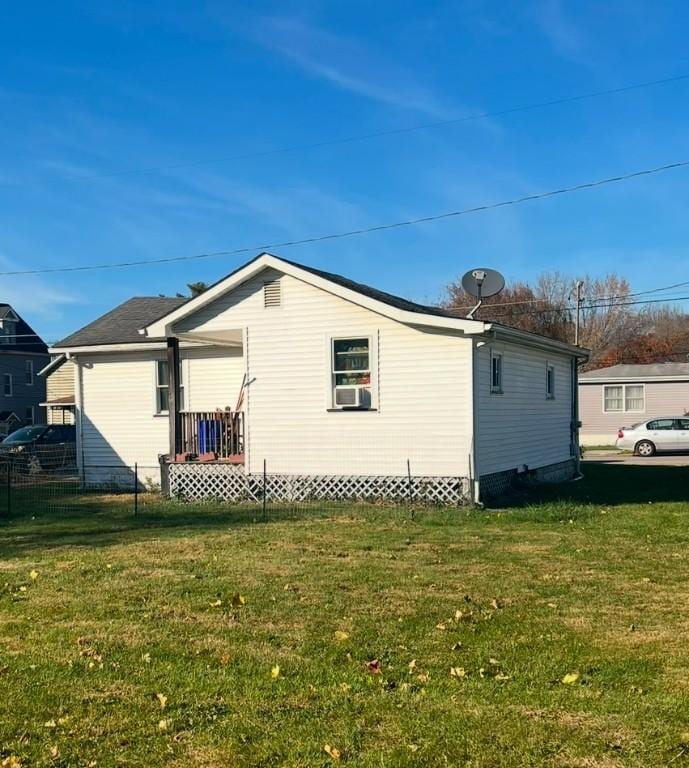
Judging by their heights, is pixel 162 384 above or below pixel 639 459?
above

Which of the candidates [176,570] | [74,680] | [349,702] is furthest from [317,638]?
[176,570]

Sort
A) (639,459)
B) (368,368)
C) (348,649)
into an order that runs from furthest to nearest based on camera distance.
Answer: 1. (639,459)
2. (368,368)
3. (348,649)

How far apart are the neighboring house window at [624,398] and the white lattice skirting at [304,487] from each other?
22324 mm

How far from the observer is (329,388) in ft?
50.5

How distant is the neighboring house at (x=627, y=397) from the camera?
33.7 metres

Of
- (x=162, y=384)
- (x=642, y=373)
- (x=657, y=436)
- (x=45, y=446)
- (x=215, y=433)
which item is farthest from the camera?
(x=642, y=373)

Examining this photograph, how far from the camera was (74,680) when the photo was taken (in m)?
5.31

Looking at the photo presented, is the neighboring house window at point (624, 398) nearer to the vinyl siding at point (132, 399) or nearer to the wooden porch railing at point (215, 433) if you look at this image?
the vinyl siding at point (132, 399)

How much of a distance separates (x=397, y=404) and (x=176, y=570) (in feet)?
22.3

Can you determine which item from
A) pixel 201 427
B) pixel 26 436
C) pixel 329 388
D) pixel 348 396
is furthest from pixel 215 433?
pixel 26 436

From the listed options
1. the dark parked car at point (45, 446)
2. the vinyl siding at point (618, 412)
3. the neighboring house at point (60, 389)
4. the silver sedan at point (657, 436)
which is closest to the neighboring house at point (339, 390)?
the dark parked car at point (45, 446)

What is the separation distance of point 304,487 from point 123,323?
8128 millimetres

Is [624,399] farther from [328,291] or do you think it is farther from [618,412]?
[328,291]

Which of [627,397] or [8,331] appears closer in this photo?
[627,397]
